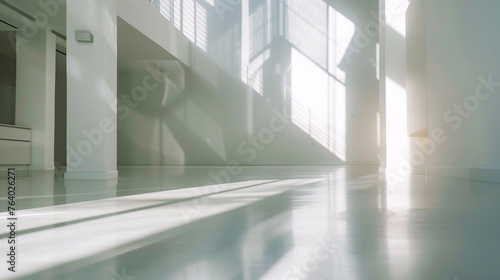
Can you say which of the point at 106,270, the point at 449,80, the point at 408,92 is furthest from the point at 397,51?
the point at 106,270

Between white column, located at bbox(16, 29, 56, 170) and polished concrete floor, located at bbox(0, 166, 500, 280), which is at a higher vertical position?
white column, located at bbox(16, 29, 56, 170)

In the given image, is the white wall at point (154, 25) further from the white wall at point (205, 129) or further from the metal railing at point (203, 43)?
the white wall at point (205, 129)

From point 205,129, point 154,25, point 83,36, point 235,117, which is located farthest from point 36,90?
point 235,117

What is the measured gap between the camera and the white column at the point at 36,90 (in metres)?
11.4

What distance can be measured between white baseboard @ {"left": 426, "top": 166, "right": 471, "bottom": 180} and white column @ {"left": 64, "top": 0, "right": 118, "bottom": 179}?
5.23 m

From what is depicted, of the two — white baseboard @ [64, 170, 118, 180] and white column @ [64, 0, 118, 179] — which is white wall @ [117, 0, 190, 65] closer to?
white column @ [64, 0, 118, 179]

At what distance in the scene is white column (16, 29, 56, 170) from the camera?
1143 cm

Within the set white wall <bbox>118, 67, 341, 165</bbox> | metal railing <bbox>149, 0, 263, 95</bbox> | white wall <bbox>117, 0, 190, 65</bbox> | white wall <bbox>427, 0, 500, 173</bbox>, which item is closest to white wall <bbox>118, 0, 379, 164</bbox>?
white wall <bbox>118, 67, 341, 165</bbox>

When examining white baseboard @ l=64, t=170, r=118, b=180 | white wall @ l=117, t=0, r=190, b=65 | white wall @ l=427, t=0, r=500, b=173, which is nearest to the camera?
white wall @ l=427, t=0, r=500, b=173

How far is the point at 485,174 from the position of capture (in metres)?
5.43

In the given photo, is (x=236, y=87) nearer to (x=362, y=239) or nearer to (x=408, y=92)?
(x=408, y=92)


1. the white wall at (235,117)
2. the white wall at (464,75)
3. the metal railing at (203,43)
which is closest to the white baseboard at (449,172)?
the white wall at (464,75)

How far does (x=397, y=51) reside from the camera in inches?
375

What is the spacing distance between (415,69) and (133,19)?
20.2 feet
